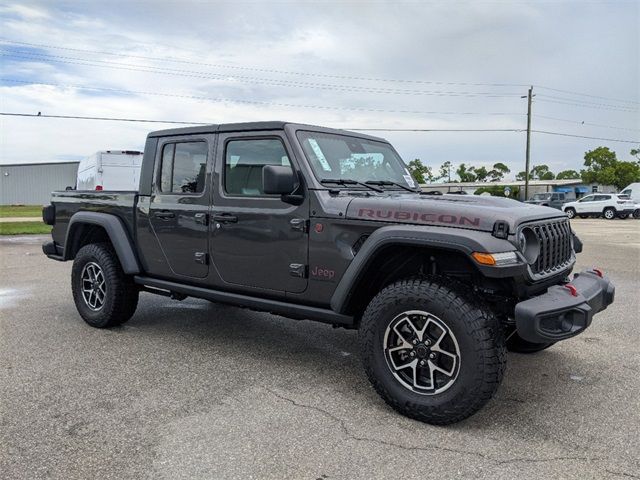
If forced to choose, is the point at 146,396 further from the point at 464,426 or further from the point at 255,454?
the point at 464,426

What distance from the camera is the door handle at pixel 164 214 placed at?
4.76m

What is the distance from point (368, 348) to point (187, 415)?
1.19 meters

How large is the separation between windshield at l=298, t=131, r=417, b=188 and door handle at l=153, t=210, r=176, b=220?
1.39m

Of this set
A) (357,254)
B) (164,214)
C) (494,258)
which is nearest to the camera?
A: (494,258)

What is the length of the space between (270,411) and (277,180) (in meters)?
1.48

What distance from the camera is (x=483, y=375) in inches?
122

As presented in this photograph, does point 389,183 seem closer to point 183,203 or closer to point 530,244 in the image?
point 530,244

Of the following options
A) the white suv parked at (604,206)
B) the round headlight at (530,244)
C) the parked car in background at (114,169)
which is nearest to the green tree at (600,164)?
the white suv parked at (604,206)

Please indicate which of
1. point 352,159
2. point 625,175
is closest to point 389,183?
point 352,159

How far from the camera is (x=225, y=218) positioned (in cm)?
434

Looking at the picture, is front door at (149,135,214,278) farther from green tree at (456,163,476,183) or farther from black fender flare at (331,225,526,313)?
green tree at (456,163,476,183)

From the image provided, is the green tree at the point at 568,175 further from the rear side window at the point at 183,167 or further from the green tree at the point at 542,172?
the rear side window at the point at 183,167

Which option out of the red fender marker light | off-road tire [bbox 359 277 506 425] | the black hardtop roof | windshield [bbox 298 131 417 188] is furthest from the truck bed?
the red fender marker light

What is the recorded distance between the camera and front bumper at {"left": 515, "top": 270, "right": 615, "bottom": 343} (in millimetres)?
3084
